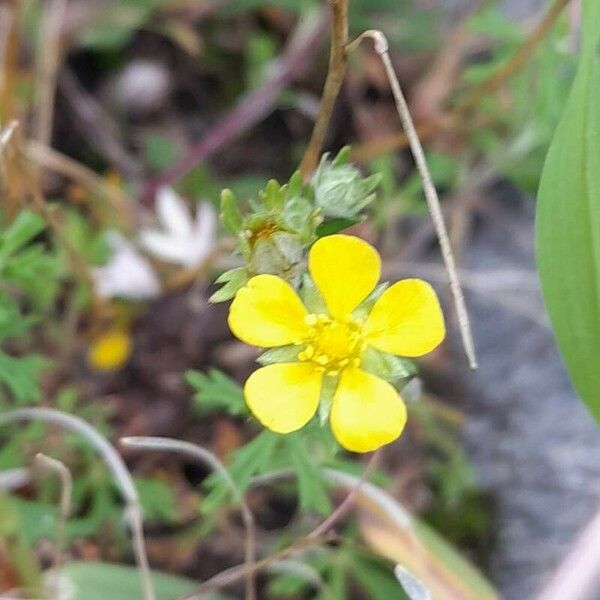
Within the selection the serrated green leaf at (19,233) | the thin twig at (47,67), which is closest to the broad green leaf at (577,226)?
the serrated green leaf at (19,233)

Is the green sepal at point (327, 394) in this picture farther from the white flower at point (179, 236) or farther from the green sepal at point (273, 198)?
the white flower at point (179, 236)

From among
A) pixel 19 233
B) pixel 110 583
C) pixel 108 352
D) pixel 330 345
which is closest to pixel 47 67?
pixel 108 352

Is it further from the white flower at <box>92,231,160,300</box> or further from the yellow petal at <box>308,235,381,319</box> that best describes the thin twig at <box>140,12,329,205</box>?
the yellow petal at <box>308,235,381,319</box>

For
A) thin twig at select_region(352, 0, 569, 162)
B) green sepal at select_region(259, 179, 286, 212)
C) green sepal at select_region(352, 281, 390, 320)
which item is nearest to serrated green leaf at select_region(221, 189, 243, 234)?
green sepal at select_region(259, 179, 286, 212)

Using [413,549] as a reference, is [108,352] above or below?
above

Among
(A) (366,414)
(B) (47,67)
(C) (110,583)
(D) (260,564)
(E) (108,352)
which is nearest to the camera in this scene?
(A) (366,414)

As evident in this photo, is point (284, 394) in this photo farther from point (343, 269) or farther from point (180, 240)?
point (180, 240)
